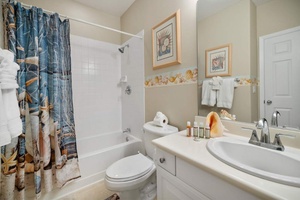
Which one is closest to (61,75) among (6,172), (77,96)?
(77,96)

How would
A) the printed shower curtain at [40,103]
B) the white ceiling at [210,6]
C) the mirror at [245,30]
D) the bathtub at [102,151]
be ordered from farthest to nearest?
1. the bathtub at [102,151]
2. the printed shower curtain at [40,103]
3. the white ceiling at [210,6]
4. the mirror at [245,30]

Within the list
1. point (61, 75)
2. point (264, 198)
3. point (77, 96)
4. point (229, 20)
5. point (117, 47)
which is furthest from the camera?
point (117, 47)

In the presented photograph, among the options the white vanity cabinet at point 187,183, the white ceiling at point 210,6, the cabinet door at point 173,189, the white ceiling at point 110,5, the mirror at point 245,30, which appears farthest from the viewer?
the white ceiling at point 110,5

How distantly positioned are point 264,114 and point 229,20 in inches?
28.1

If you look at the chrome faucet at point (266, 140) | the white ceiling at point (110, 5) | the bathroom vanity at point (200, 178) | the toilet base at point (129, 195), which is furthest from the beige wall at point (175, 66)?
the toilet base at point (129, 195)

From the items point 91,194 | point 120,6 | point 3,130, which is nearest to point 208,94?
point 3,130

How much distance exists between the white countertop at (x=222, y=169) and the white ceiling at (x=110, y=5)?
2124 mm

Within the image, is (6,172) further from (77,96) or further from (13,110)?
(77,96)

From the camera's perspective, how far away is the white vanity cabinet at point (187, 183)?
1.67 feet

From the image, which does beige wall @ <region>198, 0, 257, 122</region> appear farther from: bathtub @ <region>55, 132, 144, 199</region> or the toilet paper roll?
bathtub @ <region>55, 132, 144, 199</region>

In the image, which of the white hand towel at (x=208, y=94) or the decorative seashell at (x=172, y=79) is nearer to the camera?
the white hand towel at (x=208, y=94)

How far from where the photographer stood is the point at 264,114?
81 cm

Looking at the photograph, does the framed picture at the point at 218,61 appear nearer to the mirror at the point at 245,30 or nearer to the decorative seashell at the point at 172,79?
the mirror at the point at 245,30

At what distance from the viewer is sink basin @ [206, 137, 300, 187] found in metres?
0.47
